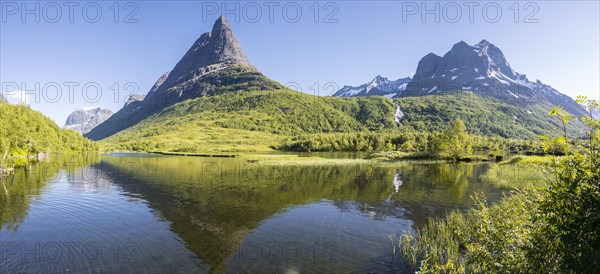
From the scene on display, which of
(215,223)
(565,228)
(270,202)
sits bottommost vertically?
(215,223)

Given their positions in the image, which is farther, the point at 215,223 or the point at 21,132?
the point at 21,132

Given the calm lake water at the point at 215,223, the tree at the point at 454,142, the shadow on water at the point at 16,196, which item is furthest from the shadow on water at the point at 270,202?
the tree at the point at 454,142

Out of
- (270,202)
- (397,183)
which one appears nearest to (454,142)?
(397,183)

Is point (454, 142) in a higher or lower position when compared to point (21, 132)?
lower

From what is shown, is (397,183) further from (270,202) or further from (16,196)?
(16,196)

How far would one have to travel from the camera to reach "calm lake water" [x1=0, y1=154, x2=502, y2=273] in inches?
933

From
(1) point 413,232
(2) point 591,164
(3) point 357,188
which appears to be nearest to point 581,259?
(2) point 591,164

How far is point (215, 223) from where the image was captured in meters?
34.6

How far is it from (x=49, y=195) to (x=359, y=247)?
51448 millimetres

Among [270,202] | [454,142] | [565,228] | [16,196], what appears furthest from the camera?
[454,142]

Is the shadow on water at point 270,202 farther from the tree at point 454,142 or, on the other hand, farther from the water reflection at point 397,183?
the tree at point 454,142

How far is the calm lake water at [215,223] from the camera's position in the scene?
23.7 m

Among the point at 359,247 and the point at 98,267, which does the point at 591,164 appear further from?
the point at 98,267

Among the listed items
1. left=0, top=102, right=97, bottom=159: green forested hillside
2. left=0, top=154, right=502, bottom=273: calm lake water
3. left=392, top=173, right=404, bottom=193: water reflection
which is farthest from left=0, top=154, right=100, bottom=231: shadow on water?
left=0, top=102, right=97, bottom=159: green forested hillside
